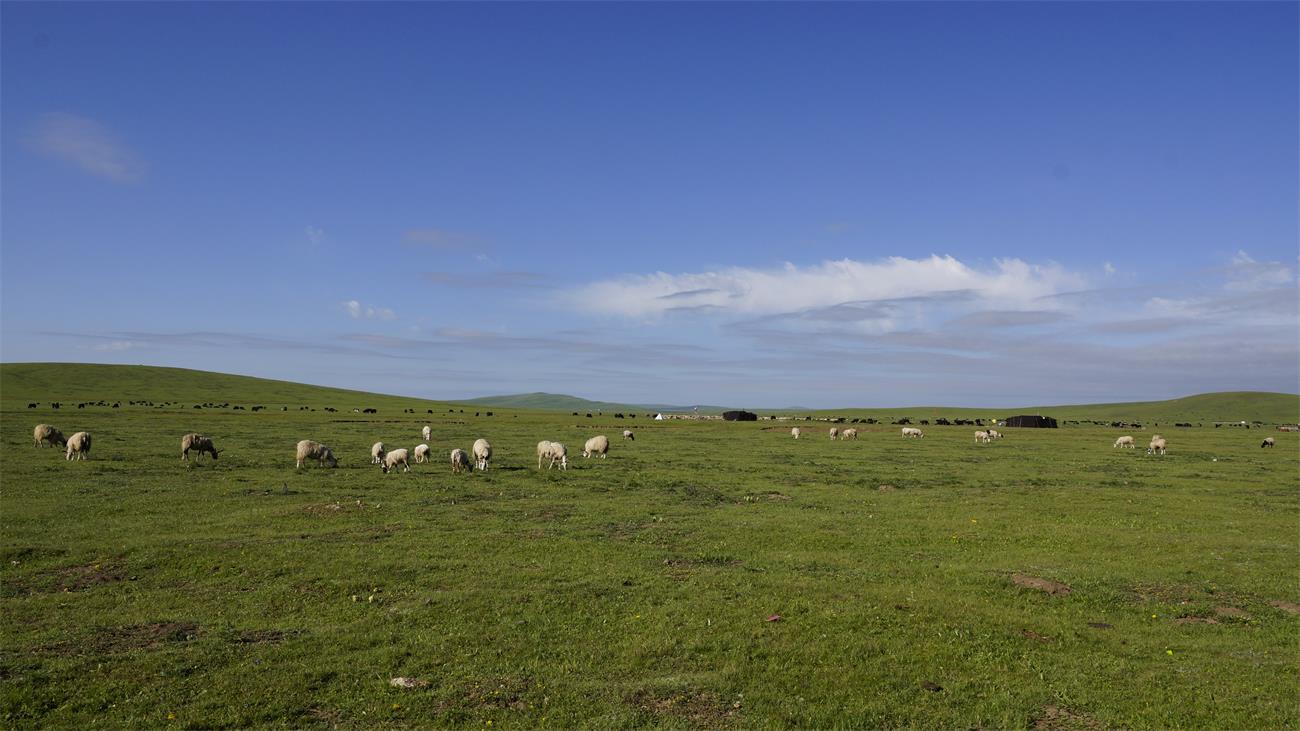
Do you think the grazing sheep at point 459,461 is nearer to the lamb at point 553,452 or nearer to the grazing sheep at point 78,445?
the lamb at point 553,452

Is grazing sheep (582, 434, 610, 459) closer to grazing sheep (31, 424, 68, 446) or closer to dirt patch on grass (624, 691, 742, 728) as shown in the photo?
grazing sheep (31, 424, 68, 446)

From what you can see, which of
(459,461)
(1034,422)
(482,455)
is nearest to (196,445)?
(459,461)

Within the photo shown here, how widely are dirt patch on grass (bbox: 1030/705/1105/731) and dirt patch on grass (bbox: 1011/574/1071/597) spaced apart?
6.99 metres

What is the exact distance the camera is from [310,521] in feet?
77.2

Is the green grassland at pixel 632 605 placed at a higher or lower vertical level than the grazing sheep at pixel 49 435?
lower

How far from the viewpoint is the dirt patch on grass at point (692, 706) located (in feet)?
32.9

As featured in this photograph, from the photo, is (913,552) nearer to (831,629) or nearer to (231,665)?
(831,629)

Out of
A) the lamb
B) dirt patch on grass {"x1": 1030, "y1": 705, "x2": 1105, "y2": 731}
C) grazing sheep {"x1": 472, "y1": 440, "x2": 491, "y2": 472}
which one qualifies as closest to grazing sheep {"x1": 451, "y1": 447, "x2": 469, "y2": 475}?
grazing sheep {"x1": 472, "y1": 440, "x2": 491, "y2": 472}

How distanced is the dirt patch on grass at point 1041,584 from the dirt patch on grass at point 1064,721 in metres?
6.99

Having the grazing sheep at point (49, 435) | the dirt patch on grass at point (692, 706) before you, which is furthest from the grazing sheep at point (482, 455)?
the dirt patch on grass at point (692, 706)

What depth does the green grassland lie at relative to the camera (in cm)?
1052

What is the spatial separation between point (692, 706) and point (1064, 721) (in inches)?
218

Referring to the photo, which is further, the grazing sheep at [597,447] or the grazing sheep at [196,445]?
the grazing sheep at [597,447]

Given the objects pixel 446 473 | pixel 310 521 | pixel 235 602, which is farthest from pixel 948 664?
pixel 446 473
